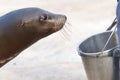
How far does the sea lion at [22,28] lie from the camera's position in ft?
3.78

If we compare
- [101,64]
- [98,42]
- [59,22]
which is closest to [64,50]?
[98,42]

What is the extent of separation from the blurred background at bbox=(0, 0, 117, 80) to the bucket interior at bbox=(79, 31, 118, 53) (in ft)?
0.73

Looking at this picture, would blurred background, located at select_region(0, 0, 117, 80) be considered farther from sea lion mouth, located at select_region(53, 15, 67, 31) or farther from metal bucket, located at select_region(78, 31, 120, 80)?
sea lion mouth, located at select_region(53, 15, 67, 31)

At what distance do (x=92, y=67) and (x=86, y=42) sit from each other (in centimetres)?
41

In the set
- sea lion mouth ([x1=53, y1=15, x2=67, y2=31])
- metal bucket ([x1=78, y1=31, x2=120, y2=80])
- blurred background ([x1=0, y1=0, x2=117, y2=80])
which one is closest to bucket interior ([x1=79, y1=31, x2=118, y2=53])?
metal bucket ([x1=78, y1=31, x2=120, y2=80])

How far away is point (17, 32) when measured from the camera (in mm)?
1148

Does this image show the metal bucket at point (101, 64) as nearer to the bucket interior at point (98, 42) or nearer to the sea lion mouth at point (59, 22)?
the bucket interior at point (98, 42)

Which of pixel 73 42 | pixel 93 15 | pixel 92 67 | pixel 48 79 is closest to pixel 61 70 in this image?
pixel 48 79

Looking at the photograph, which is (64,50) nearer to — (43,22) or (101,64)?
(101,64)

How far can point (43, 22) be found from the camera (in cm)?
123

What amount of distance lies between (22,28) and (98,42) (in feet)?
7.69

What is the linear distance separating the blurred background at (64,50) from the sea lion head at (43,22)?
74.3 inches

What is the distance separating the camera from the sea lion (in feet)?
3.78

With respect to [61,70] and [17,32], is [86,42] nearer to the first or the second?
[61,70]
